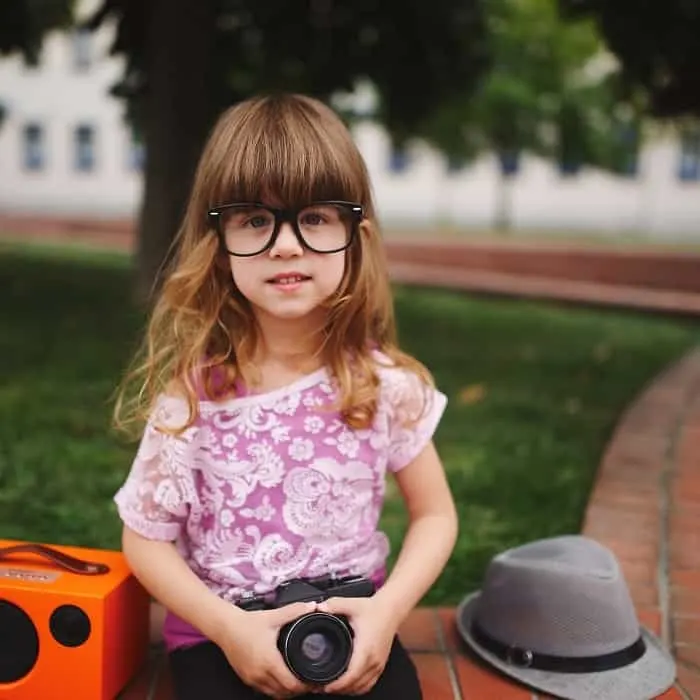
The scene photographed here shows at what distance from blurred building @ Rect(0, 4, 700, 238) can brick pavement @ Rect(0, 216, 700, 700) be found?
2703cm

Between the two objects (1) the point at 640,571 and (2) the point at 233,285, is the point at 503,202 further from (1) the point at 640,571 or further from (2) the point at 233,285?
(2) the point at 233,285

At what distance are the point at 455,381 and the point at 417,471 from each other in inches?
140

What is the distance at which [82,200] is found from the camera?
3516cm

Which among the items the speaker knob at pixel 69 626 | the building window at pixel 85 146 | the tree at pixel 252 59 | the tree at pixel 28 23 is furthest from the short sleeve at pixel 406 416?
the building window at pixel 85 146

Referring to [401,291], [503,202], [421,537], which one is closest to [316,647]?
[421,537]

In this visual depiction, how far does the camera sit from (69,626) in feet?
6.61

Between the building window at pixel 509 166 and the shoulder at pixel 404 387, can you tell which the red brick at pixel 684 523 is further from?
the building window at pixel 509 166

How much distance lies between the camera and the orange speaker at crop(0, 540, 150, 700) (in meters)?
2.01

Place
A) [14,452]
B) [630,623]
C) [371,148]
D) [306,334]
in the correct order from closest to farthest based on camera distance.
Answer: [306,334], [630,623], [14,452], [371,148]

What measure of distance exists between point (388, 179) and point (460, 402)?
2909cm

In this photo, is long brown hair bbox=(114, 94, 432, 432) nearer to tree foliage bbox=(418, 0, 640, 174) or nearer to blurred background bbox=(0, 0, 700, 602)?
blurred background bbox=(0, 0, 700, 602)

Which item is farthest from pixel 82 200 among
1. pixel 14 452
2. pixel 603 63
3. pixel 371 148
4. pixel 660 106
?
pixel 14 452

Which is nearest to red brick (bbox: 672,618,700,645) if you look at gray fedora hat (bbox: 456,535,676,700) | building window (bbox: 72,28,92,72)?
gray fedora hat (bbox: 456,535,676,700)

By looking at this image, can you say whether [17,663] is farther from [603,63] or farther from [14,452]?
[603,63]
